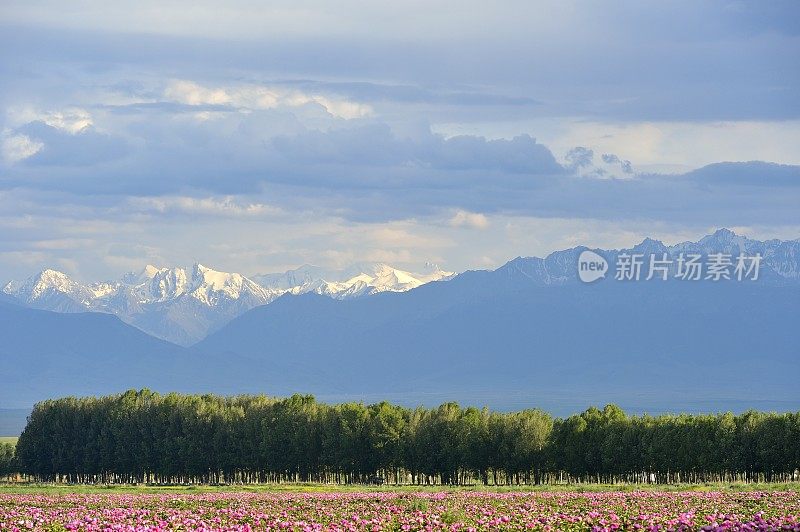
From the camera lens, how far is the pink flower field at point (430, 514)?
33162mm

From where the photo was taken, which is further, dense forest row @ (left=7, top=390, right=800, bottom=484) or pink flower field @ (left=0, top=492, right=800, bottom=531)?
dense forest row @ (left=7, top=390, right=800, bottom=484)

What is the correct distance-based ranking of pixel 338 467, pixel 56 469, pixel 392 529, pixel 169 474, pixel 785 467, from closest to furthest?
pixel 392 529
pixel 785 467
pixel 338 467
pixel 169 474
pixel 56 469

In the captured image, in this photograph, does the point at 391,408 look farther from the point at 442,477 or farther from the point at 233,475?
the point at 233,475

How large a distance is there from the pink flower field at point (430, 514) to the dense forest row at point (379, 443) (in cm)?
5886

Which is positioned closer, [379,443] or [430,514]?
[430,514]

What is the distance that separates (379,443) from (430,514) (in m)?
90.9

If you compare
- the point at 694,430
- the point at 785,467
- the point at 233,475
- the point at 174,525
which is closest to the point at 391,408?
the point at 233,475

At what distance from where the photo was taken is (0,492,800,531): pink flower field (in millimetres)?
33162

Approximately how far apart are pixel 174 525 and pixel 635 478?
3601 inches

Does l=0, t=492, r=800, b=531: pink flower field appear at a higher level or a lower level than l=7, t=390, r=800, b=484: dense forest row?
lower

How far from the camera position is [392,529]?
3456 centimetres

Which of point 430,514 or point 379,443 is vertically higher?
point 379,443

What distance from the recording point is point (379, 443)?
130m

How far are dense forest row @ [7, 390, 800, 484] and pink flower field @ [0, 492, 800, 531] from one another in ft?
193
